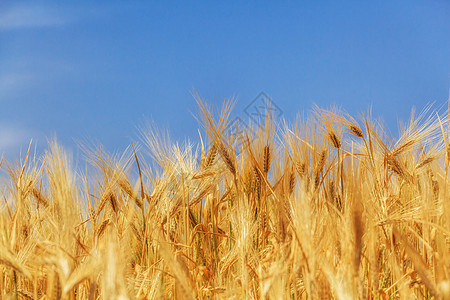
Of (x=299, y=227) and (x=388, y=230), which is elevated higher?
(x=388, y=230)

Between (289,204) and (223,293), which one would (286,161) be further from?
(223,293)

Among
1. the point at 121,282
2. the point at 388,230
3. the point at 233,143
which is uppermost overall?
the point at 233,143

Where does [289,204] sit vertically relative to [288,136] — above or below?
below

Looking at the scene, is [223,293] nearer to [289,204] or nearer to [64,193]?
[289,204]

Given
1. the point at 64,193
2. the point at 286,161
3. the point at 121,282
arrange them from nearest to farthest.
Answer: 1. the point at 121,282
2. the point at 64,193
3. the point at 286,161

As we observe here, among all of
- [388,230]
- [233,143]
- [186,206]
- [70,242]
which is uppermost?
[233,143]

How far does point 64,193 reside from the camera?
1391 millimetres

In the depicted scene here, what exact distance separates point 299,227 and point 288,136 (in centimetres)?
120

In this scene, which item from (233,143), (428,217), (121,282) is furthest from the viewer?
(233,143)

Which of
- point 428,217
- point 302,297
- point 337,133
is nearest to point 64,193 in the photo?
point 302,297

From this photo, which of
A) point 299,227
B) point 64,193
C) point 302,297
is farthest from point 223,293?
point 64,193

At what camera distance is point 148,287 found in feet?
6.09

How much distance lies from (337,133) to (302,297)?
942mm

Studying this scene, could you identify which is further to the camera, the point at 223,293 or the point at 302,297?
the point at 302,297
